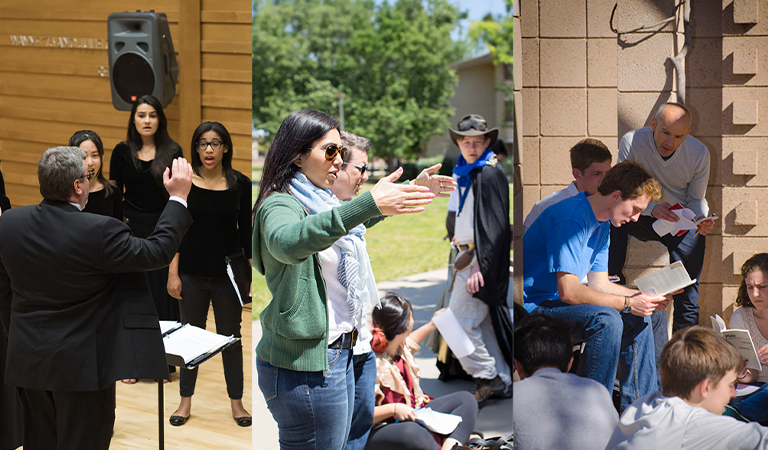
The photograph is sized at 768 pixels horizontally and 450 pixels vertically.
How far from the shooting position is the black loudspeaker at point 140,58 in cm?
244

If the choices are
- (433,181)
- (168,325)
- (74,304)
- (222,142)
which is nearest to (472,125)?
(433,181)

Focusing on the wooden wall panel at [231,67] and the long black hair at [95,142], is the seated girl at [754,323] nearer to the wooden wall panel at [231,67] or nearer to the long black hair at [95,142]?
the wooden wall panel at [231,67]

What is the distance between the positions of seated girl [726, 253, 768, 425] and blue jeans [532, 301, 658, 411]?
324mm

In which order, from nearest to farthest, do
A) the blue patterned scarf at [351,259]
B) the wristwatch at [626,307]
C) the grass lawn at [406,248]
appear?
the blue patterned scarf at [351,259]
the wristwatch at [626,307]
the grass lawn at [406,248]

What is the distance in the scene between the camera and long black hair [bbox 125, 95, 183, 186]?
98.0 inches

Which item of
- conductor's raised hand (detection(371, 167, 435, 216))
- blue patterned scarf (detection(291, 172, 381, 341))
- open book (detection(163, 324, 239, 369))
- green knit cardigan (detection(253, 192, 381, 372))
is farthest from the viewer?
open book (detection(163, 324, 239, 369))

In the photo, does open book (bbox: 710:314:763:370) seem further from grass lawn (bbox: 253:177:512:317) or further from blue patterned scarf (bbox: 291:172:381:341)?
grass lawn (bbox: 253:177:512:317)

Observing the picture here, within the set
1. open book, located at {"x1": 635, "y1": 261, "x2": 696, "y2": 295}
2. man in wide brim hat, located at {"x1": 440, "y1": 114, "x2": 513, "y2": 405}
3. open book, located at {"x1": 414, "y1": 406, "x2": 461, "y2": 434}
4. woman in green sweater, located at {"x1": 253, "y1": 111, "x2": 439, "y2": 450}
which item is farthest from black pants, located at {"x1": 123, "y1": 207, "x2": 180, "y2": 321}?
open book, located at {"x1": 635, "y1": 261, "x2": 696, "y2": 295}

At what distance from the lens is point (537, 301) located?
2.47 m

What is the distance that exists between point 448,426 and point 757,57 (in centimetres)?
188

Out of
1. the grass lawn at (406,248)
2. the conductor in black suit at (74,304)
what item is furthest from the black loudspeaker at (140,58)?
the grass lawn at (406,248)

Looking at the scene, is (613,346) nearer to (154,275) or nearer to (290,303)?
(290,303)

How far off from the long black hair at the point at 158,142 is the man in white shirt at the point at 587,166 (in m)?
1.59

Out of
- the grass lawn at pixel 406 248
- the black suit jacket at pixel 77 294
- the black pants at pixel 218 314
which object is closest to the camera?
the black suit jacket at pixel 77 294
